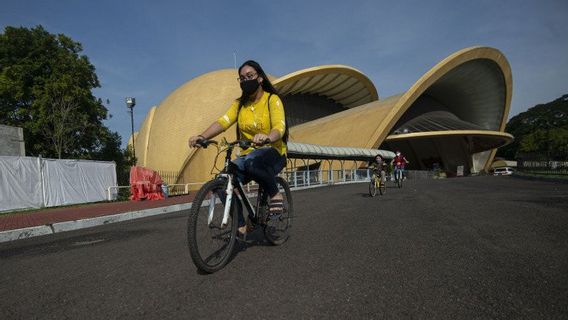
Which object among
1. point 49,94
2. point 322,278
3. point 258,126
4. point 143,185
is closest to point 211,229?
point 322,278

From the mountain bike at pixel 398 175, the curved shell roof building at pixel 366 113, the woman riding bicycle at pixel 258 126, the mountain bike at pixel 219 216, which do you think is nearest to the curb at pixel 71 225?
the woman riding bicycle at pixel 258 126

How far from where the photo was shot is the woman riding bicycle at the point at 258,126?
3.45m

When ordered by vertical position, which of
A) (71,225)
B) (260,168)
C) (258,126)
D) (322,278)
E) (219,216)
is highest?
(258,126)

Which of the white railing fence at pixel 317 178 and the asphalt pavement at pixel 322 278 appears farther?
the white railing fence at pixel 317 178

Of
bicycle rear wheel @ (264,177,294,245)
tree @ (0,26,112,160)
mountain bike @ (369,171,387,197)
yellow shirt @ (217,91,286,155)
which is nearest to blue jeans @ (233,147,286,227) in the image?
yellow shirt @ (217,91,286,155)

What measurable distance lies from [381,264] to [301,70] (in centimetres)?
4062

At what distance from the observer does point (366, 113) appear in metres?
37.2

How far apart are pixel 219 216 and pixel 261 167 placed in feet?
2.23

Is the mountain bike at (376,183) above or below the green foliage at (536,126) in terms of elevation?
below

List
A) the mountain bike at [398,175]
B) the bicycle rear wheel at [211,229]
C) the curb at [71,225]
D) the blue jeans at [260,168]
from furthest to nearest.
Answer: the mountain bike at [398,175] → the curb at [71,225] → the blue jeans at [260,168] → the bicycle rear wheel at [211,229]

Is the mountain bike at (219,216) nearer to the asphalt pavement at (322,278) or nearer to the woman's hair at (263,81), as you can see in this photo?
the asphalt pavement at (322,278)

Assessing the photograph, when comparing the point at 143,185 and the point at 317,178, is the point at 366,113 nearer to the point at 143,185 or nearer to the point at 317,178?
the point at 317,178

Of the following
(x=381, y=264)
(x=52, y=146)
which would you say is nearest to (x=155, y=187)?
(x=52, y=146)

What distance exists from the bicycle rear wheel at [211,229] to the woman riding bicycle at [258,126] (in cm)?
30
